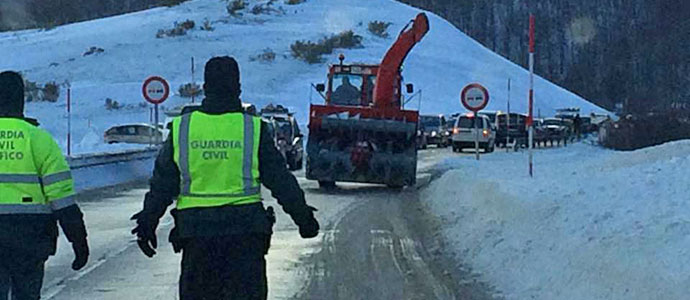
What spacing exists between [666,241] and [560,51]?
134 meters

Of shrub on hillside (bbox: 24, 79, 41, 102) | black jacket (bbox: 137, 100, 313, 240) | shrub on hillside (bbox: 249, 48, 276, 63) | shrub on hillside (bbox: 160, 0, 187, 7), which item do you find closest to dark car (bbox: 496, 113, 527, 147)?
shrub on hillside (bbox: 249, 48, 276, 63)

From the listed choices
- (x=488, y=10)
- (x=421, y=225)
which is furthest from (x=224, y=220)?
(x=488, y=10)

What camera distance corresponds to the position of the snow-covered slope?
71.5 metres

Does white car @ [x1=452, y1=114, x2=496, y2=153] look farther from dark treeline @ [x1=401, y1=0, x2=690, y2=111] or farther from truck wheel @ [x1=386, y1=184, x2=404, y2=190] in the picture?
dark treeline @ [x1=401, y1=0, x2=690, y2=111]

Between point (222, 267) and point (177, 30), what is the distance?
261ft

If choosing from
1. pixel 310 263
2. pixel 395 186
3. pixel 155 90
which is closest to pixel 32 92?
pixel 155 90

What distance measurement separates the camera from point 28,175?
265 inches

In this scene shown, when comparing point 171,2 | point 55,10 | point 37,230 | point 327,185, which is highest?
point 55,10

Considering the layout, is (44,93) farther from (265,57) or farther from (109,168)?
(109,168)

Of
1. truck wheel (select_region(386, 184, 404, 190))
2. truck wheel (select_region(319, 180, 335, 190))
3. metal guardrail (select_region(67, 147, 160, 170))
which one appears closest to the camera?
truck wheel (select_region(386, 184, 404, 190))

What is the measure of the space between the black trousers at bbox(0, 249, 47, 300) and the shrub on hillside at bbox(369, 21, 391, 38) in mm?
80287

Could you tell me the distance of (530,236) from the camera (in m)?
13.2

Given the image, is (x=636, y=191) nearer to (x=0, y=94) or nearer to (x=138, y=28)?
(x=0, y=94)

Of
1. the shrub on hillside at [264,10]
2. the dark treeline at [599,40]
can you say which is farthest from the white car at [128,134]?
the dark treeline at [599,40]
